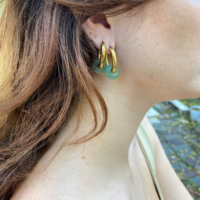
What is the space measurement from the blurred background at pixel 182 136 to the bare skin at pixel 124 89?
4.80ft

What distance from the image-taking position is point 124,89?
2.78 ft

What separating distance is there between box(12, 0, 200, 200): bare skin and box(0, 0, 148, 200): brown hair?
0.19ft

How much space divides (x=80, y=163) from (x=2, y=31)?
67 cm

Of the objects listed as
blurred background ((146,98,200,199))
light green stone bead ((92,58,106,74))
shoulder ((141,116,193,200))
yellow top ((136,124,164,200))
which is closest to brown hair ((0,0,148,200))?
light green stone bead ((92,58,106,74))

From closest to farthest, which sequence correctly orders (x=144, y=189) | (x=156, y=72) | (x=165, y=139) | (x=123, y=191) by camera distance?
(x=156, y=72), (x=123, y=191), (x=144, y=189), (x=165, y=139)

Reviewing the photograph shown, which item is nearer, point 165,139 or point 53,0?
point 53,0

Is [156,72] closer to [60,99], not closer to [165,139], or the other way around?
[60,99]

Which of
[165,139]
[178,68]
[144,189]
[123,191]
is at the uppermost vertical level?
[178,68]

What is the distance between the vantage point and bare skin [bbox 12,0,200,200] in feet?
2.24

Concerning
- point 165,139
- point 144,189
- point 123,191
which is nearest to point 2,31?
point 123,191

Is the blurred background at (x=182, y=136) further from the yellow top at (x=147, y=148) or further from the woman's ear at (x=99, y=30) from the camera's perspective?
the woman's ear at (x=99, y=30)

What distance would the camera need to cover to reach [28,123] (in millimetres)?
811

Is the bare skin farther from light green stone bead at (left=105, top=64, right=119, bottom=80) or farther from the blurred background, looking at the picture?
the blurred background

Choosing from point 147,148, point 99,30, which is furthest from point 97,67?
point 147,148
